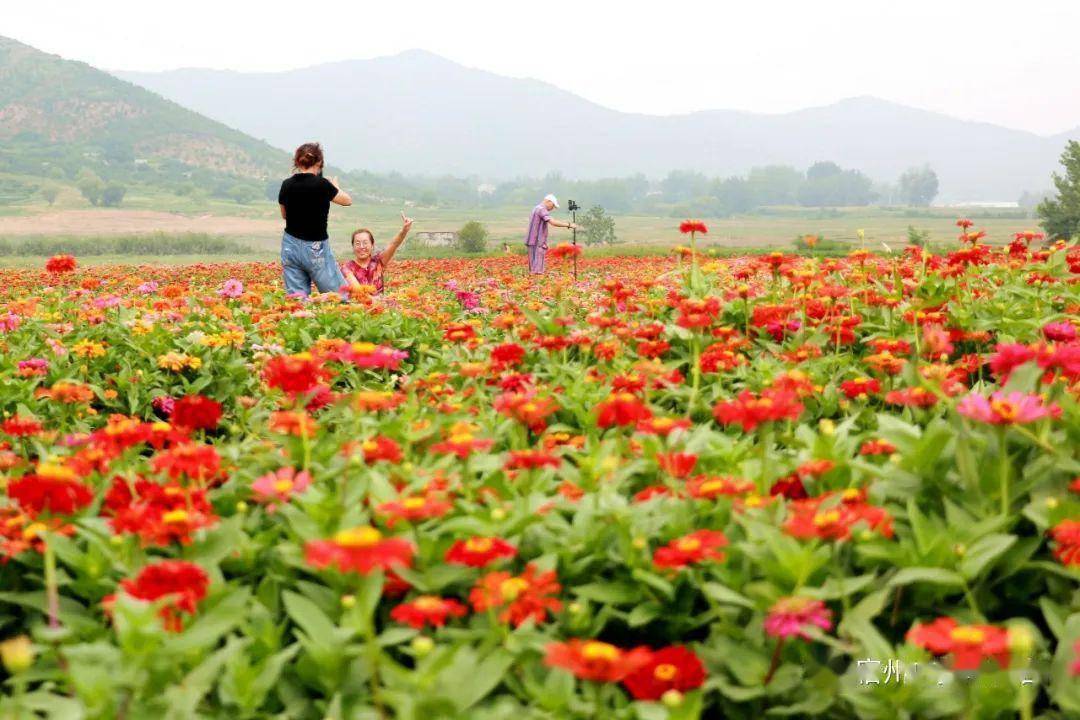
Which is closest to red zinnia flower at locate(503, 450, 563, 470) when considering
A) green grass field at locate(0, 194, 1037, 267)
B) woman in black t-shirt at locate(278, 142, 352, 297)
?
woman in black t-shirt at locate(278, 142, 352, 297)

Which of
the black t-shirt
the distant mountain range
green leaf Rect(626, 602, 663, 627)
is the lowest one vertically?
green leaf Rect(626, 602, 663, 627)

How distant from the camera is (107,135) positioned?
101125mm

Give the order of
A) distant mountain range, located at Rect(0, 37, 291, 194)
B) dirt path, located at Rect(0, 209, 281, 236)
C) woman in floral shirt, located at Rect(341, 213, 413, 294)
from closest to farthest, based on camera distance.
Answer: woman in floral shirt, located at Rect(341, 213, 413, 294) → dirt path, located at Rect(0, 209, 281, 236) → distant mountain range, located at Rect(0, 37, 291, 194)

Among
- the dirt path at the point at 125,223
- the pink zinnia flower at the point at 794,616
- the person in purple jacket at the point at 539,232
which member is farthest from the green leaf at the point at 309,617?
the dirt path at the point at 125,223

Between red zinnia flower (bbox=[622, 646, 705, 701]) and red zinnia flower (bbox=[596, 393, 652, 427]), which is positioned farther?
red zinnia flower (bbox=[596, 393, 652, 427])

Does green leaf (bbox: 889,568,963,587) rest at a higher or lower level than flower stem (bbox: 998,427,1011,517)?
lower

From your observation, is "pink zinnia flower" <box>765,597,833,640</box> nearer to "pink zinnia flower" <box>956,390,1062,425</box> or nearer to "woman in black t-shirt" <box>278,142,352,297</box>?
"pink zinnia flower" <box>956,390,1062,425</box>

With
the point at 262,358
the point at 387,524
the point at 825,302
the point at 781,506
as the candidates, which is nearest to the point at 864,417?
the point at 825,302

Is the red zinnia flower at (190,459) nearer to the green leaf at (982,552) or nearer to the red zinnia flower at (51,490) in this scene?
the red zinnia flower at (51,490)

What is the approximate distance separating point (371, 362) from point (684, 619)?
31.0 inches

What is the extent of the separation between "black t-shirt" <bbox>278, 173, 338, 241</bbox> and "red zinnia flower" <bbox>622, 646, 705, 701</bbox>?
237 inches

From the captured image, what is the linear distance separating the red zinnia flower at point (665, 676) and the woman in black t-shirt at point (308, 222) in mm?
5831

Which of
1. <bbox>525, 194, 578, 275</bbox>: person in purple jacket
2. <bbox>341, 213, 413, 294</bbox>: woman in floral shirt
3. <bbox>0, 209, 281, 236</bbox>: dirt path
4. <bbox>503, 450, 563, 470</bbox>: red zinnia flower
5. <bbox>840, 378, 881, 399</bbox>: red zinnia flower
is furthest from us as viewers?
<bbox>0, 209, 281, 236</bbox>: dirt path

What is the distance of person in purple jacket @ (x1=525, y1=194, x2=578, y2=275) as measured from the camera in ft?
42.4
